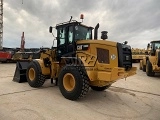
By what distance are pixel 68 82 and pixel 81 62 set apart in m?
0.82

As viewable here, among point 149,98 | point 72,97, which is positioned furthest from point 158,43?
point 72,97

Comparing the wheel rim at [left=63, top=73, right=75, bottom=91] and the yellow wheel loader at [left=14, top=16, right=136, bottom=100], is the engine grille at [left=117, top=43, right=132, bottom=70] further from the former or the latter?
the wheel rim at [left=63, top=73, right=75, bottom=91]

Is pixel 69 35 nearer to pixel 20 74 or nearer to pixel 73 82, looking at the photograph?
pixel 73 82

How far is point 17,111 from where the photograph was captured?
4758 millimetres

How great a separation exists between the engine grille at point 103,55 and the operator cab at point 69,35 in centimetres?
104

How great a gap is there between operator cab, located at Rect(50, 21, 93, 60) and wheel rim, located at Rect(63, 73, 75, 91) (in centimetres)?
82

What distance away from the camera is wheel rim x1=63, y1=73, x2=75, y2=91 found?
6.14 metres

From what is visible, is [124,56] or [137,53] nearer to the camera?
[124,56]

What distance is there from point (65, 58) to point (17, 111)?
2743mm

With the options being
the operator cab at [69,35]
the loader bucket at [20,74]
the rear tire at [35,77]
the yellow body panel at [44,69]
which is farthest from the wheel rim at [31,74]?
the operator cab at [69,35]

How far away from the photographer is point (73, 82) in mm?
6133

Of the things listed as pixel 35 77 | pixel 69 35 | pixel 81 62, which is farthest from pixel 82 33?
pixel 35 77

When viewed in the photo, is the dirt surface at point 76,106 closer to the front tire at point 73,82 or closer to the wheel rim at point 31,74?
the front tire at point 73,82

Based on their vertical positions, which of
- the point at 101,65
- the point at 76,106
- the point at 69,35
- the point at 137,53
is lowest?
the point at 76,106
